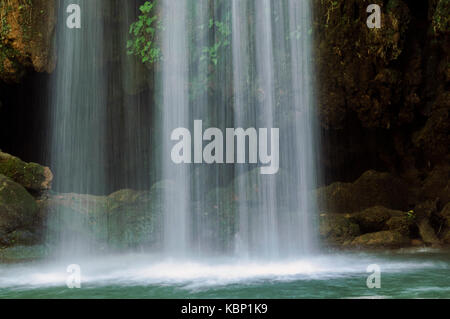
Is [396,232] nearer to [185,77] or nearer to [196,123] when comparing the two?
[196,123]

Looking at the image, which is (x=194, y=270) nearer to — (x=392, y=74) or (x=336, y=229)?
(x=336, y=229)

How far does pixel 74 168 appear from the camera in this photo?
13.8 metres

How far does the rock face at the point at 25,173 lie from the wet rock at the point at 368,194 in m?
6.86

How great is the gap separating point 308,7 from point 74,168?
25.9 feet

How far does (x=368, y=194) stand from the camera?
12.5 metres

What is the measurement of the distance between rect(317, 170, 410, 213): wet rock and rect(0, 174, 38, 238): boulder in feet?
22.7

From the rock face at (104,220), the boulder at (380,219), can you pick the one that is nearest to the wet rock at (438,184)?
the boulder at (380,219)

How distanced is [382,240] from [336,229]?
104 cm

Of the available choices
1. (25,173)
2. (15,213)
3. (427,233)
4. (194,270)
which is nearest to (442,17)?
(427,233)

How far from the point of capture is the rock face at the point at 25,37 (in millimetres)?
12211

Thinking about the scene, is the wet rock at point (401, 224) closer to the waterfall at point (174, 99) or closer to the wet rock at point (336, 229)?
the wet rock at point (336, 229)

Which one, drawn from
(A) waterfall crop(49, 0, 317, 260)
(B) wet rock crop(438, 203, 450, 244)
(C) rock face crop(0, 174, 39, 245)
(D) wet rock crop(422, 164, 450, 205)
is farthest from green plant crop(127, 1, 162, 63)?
(B) wet rock crop(438, 203, 450, 244)

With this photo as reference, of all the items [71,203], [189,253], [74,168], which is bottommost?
[189,253]
